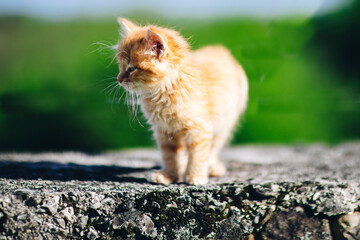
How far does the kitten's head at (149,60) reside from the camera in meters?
1.40

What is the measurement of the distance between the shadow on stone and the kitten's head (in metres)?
0.43

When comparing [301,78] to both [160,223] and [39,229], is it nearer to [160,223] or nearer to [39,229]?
[160,223]

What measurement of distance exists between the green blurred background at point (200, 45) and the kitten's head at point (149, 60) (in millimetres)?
940

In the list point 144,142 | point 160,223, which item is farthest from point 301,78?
point 160,223

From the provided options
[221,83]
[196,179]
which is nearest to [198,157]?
[196,179]

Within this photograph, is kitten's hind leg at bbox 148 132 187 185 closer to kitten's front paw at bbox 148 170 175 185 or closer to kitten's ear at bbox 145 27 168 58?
kitten's front paw at bbox 148 170 175 185

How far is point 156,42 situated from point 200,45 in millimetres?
1151

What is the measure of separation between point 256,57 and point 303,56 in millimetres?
463

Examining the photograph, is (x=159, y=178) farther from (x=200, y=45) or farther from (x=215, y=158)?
(x=200, y=45)

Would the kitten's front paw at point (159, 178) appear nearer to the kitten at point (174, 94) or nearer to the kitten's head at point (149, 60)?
the kitten at point (174, 94)

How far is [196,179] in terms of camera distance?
1.51 meters

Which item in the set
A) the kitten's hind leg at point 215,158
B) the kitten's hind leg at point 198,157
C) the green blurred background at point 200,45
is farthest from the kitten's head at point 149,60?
the green blurred background at point 200,45

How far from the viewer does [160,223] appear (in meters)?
1.31

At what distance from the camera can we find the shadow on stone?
1513 millimetres
